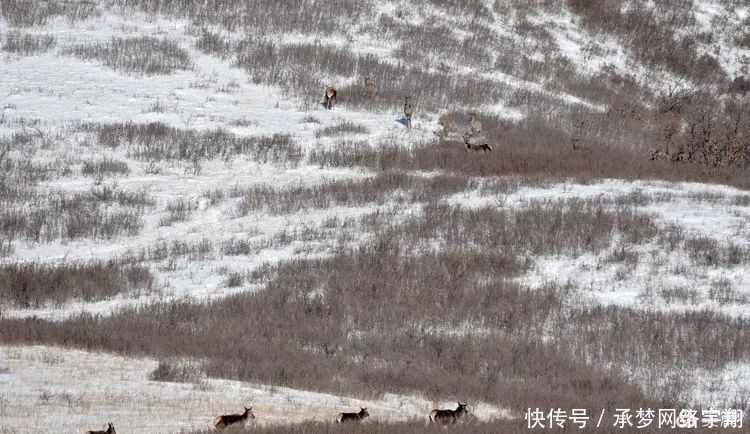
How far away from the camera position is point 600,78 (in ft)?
114

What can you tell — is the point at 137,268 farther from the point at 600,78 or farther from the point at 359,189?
the point at 600,78

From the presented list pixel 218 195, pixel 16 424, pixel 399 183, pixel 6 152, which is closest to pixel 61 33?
pixel 6 152

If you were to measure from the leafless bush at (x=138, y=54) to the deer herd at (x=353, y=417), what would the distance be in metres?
19.2

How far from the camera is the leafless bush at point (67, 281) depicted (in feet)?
58.6

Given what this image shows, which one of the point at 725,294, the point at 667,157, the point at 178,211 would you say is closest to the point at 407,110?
the point at 667,157

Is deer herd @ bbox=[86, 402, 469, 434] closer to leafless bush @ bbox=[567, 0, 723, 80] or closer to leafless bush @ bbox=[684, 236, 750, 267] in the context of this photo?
leafless bush @ bbox=[684, 236, 750, 267]

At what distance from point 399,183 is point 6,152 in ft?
29.8

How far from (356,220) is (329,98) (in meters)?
7.69

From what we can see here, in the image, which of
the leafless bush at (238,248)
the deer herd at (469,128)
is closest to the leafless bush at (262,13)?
the deer herd at (469,128)

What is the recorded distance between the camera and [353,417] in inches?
461

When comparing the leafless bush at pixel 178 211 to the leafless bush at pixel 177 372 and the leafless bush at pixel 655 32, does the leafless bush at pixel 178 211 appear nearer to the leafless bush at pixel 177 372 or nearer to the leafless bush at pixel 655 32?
the leafless bush at pixel 177 372

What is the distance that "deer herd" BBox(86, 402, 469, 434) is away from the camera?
11344 mm

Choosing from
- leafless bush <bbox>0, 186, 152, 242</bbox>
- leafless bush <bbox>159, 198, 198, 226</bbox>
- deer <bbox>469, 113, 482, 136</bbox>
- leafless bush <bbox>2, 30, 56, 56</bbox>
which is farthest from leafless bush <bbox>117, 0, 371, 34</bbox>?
leafless bush <bbox>0, 186, 152, 242</bbox>

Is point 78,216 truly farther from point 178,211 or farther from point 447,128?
point 447,128
